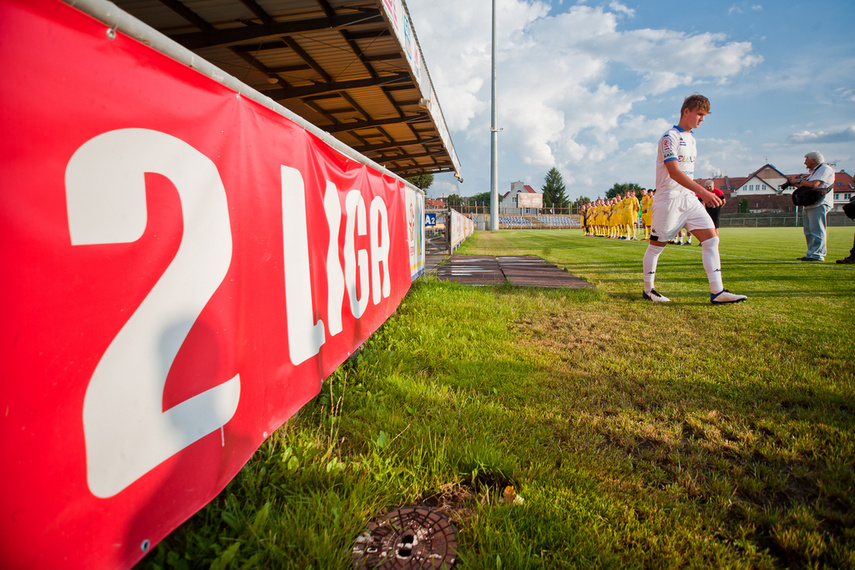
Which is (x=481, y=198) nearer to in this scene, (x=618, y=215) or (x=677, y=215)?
(x=618, y=215)

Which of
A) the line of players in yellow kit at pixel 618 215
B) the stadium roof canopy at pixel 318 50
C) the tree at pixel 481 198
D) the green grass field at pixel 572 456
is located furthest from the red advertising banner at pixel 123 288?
the tree at pixel 481 198

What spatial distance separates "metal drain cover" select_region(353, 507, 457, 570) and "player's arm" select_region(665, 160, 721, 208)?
4571 millimetres

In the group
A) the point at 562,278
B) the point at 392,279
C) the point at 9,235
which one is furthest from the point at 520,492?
the point at 562,278

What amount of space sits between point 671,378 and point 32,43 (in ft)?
10.4

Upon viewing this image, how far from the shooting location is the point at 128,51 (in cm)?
99

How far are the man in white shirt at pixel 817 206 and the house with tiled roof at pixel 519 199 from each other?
75111 millimetres

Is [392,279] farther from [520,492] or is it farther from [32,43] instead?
[32,43]

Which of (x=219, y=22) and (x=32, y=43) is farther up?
(x=219, y=22)

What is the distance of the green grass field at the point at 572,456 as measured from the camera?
4.22ft

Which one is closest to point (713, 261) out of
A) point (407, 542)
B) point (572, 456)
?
point (572, 456)

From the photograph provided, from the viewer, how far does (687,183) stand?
4.45 m

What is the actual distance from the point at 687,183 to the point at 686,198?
0.29 metres

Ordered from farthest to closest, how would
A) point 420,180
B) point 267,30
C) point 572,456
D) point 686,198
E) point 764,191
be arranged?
1. point 764,191
2. point 420,180
3. point 267,30
4. point 686,198
5. point 572,456

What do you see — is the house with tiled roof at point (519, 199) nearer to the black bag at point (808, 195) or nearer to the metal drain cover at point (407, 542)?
the black bag at point (808, 195)
